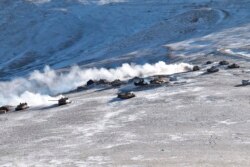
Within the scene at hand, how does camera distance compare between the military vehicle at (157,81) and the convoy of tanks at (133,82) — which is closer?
the convoy of tanks at (133,82)

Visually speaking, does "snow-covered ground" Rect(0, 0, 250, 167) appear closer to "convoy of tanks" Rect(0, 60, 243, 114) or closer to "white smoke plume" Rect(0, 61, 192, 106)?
"white smoke plume" Rect(0, 61, 192, 106)

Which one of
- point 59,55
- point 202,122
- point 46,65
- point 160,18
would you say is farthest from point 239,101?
point 160,18

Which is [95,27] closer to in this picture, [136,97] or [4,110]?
[136,97]

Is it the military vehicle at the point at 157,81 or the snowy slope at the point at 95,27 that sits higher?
the snowy slope at the point at 95,27

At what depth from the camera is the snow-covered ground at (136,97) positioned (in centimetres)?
1794

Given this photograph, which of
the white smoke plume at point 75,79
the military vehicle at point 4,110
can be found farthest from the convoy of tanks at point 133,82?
the white smoke plume at point 75,79

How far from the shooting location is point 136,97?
29844 millimetres

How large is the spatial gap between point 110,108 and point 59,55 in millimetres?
52912

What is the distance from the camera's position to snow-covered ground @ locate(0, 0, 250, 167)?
58.9ft

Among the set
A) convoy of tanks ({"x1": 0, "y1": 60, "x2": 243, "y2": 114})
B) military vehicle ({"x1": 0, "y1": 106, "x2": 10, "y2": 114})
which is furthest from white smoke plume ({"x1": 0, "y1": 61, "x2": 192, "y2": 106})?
military vehicle ({"x1": 0, "y1": 106, "x2": 10, "y2": 114})

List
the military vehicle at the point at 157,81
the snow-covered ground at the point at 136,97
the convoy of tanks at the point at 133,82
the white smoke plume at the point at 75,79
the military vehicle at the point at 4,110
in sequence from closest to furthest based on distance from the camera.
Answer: the snow-covered ground at the point at 136,97
the military vehicle at the point at 4,110
the convoy of tanks at the point at 133,82
the military vehicle at the point at 157,81
the white smoke plume at the point at 75,79

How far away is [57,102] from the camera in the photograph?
99.7ft

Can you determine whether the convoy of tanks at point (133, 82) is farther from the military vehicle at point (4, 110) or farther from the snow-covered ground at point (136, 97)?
the snow-covered ground at point (136, 97)

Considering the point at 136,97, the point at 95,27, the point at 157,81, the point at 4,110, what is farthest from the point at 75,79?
the point at 95,27
